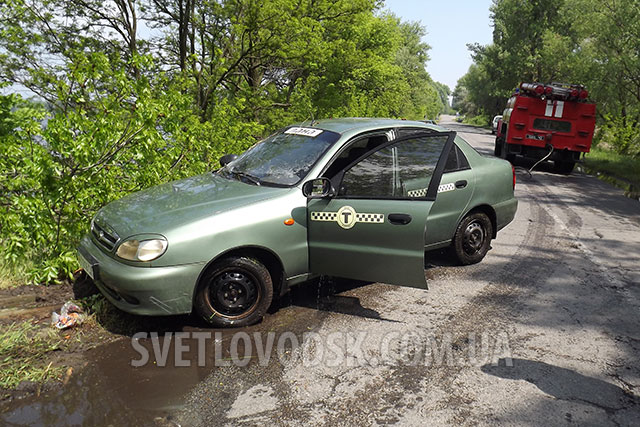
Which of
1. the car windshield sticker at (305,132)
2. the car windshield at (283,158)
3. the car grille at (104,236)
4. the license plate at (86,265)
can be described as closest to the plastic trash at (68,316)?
the license plate at (86,265)

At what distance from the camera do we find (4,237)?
15.6ft

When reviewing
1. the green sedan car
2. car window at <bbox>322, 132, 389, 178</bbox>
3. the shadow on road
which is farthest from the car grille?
the shadow on road

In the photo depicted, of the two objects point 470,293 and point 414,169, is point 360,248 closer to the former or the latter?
point 414,169

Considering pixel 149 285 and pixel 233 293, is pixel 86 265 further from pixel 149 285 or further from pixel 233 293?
pixel 233 293

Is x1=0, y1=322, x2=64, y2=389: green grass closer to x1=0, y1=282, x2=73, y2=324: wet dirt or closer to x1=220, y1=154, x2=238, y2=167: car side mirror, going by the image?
x1=0, y1=282, x2=73, y2=324: wet dirt

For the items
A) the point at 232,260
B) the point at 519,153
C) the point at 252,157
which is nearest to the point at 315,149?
the point at 252,157

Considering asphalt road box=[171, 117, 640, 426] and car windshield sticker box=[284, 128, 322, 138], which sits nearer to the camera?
asphalt road box=[171, 117, 640, 426]

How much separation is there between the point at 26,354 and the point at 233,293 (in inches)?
62.1

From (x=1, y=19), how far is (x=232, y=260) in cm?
1183

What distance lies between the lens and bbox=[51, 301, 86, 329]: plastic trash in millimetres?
4004

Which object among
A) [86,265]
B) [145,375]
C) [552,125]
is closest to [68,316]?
[86,265]

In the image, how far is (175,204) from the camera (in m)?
4.16

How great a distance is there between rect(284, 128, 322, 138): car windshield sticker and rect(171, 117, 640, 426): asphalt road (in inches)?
63.1

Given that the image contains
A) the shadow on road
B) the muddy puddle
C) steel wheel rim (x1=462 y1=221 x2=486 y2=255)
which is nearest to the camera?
the muddy puddle
